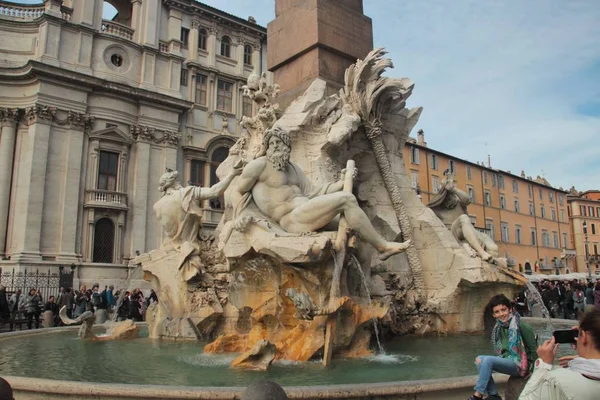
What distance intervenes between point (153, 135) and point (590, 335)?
26261 millimetres

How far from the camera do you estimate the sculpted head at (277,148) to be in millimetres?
5930

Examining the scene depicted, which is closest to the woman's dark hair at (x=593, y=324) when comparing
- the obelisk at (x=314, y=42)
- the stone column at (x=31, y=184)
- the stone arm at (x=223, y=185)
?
the stone arm at (x=223, y=185)

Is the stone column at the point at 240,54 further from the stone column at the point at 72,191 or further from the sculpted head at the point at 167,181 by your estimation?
the sculpted head at the point at 167,181

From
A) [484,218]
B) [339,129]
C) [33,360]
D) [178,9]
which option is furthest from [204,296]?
[484,218]

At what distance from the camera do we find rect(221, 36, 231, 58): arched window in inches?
1187

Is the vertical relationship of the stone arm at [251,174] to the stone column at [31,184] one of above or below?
below

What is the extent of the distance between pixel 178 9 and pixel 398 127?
23.2 metres

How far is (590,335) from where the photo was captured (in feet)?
5.83

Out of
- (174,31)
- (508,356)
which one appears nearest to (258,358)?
(508,356)

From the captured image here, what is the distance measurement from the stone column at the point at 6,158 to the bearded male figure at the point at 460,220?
20280mm

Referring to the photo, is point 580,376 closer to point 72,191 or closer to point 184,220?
point 184,220

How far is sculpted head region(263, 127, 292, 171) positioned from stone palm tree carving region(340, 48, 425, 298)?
2.33 m

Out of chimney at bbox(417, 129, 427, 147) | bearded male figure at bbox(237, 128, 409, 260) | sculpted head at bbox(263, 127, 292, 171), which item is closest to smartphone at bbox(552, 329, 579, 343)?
bearded male figure at bbox(237, 128, 409, 260)

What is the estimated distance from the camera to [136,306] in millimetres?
12750
